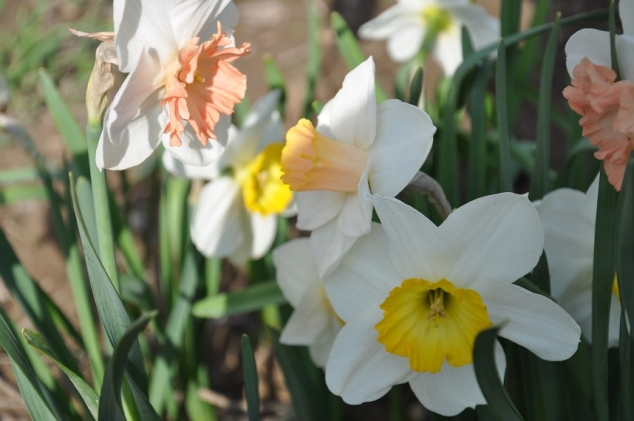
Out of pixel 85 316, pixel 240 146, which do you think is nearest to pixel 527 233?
pixel 240 146

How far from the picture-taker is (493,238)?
3.17ft

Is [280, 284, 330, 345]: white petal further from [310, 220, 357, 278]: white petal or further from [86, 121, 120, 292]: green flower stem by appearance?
[86, 121, 120, 292]: green flower stem

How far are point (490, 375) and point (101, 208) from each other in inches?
25.9

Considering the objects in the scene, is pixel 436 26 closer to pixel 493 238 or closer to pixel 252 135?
pixel 252 135

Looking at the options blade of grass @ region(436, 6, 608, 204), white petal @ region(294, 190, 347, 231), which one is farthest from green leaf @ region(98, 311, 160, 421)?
blade of grass @ region(436, 6, 608, 204)

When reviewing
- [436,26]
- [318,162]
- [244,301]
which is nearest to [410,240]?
[318,162]

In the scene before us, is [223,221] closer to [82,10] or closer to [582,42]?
[582,42]

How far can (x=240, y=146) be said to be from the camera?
65.1 inches

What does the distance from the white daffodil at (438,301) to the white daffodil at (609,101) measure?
132 mm

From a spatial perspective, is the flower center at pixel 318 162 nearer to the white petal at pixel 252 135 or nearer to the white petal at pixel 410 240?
the white petal at pixel 410 240

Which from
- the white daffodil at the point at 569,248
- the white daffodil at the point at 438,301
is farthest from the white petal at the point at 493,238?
the white daffodil at the point at 569,248

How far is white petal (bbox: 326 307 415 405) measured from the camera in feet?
3.40

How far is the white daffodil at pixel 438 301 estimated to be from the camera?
95 cm

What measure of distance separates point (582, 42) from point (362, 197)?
41cm
